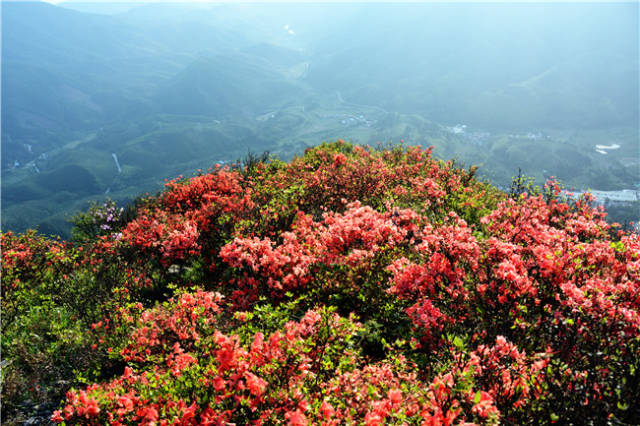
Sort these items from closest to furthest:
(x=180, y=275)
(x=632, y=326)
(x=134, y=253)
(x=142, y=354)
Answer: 1. (x=632, y=326)
2. (x=142, y=354)
3. (x=180, y=275)
4. (x=134, y=253)

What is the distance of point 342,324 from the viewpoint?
4.51 metres

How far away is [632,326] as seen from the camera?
406 centimetres

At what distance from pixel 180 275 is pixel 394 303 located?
6845 mm

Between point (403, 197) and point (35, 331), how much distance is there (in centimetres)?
1078

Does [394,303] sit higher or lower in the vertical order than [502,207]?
lower

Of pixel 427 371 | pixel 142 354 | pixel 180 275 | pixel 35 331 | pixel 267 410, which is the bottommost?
pixel 35 331

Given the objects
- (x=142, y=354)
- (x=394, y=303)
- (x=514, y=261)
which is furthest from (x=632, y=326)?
(x=142, y=354)

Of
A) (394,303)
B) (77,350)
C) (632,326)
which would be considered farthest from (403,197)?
(77,350)

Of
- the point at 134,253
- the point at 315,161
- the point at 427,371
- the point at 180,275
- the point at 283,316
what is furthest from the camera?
the point at 315,161

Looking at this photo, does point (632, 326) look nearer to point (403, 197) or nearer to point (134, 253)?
point (403, 197)

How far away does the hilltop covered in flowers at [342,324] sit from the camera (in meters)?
3.77

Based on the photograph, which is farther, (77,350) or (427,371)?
(77,350)

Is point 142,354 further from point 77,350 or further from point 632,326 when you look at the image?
point 632,326

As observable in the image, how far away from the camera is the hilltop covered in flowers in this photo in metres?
3.77
